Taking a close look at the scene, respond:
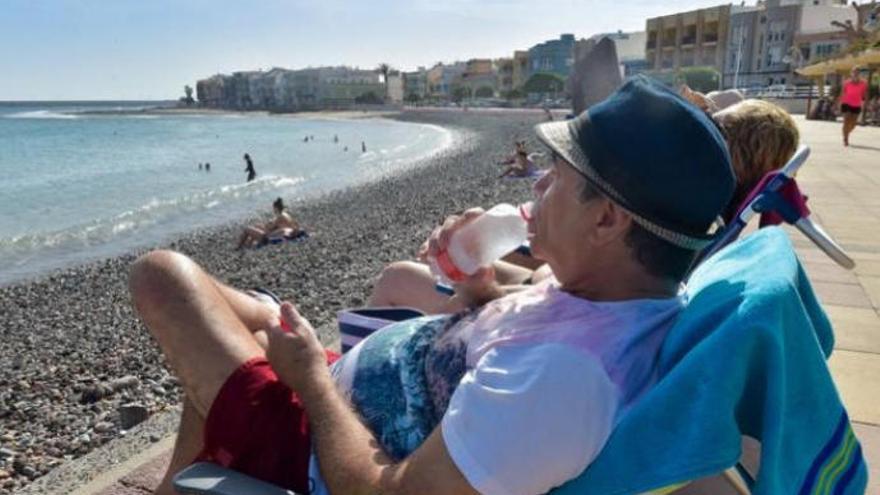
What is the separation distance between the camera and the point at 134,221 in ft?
66.6

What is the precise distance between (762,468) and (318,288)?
7.66 meters

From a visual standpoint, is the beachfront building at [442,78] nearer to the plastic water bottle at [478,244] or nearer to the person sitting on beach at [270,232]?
the person sitting on beach at [270,232]

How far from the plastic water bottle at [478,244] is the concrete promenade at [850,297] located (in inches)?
33.6

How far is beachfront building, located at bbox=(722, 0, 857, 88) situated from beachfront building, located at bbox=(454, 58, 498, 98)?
1893 inches

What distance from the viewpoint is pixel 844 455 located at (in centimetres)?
139

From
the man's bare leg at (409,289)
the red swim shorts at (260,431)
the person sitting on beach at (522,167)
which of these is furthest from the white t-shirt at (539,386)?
the person sitting on beach at (522,167)

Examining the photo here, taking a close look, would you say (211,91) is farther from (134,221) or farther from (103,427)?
(103,427)

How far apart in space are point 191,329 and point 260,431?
1.13 feet

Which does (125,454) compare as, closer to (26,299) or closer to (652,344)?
(652,344)

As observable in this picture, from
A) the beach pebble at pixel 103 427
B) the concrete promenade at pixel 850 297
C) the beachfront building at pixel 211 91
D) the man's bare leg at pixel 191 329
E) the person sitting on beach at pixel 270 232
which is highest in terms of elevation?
the man's bare leg at pixel 191 329

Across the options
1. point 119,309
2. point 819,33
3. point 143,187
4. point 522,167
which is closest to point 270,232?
point 119,309

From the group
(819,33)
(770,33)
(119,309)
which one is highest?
(770,33)

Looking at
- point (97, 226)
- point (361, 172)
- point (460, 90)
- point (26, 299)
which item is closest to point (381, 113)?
point (460, 90)

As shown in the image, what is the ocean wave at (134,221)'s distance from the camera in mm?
17078
